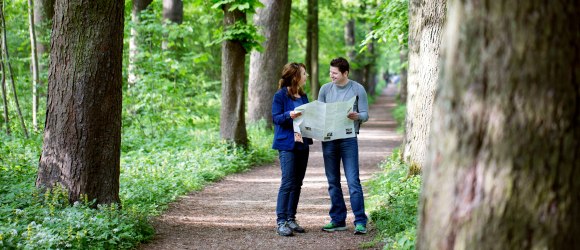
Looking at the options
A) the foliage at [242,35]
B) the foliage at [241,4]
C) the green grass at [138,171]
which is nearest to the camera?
the green grass at [138,171]

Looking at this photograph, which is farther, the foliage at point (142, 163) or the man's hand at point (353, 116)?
the man's hand at point (353, 116)

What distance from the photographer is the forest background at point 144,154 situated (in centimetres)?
641

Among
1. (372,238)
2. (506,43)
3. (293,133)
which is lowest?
(372,238)

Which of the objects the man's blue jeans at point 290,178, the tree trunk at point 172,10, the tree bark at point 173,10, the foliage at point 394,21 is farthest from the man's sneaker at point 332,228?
the tree bark at point 173,10

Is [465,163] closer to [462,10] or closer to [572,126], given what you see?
[572,126]

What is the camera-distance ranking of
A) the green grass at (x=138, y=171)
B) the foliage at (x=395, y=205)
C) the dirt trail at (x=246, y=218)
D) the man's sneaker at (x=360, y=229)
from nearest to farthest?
the foliage at (x=395, y=205) → the green grass at (x=138, y=171) → the dirt trail at (x=246, y=218) → the man's sneaker at (x=360, y=229)

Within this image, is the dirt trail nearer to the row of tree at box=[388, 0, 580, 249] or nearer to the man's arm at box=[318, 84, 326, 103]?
the man's arm at box=[318, 84, 326, 103]

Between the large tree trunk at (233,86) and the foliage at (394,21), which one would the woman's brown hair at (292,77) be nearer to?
the large tree trunk at (233,86)

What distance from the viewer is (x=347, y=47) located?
102 feet

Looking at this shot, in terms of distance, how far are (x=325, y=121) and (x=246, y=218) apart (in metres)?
2.24

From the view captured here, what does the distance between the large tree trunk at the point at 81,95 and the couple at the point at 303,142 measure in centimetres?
191

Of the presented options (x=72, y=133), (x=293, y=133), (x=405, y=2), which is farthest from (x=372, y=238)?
(x=405, y=2)

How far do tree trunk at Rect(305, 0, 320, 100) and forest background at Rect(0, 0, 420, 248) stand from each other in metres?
4.49

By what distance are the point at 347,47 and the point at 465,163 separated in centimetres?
2829
